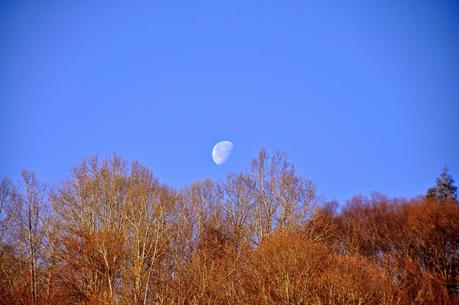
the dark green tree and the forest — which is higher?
the dark green tree

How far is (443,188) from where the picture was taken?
1427 inches

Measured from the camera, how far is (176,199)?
27859mm

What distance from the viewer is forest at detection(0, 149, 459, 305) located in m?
14.7

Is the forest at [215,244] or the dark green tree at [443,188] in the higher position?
the dark green tree at [443,188]

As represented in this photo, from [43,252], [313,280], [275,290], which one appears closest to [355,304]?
[313,280]

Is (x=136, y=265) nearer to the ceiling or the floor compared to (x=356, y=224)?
nearer to the floor

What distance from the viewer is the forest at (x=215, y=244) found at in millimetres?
14688

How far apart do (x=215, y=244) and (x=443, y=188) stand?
77.1 feet

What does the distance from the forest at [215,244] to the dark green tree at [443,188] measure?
0.38 ft

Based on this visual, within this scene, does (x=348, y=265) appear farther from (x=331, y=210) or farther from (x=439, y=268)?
(x=331, y=210)

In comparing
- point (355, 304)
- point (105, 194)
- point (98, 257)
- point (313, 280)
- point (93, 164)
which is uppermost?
point (93, 164)

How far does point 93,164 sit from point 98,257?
817 centimetres

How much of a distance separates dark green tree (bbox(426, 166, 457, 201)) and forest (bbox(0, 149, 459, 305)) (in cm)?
11

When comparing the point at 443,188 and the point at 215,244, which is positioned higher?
the point at 443,188
